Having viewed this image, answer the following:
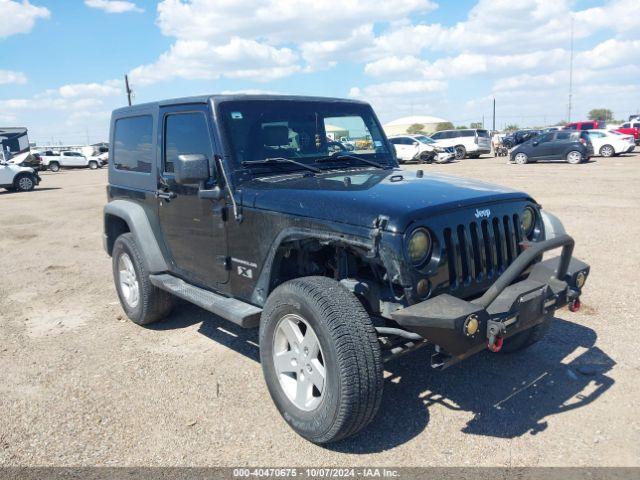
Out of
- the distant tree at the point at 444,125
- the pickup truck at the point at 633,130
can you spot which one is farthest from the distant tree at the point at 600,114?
the pickup truck at the point at 633,130

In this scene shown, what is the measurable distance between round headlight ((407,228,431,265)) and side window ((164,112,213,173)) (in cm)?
179

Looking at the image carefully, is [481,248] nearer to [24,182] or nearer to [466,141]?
[24,182]

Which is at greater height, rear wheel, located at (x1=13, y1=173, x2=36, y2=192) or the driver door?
the driver door

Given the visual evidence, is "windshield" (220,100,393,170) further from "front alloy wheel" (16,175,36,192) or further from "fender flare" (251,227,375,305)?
"front alloy wheel" (16,175,36,192)

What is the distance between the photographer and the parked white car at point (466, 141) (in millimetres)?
30156

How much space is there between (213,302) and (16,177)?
20.7 metres

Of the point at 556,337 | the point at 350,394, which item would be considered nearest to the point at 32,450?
the point at 350,394

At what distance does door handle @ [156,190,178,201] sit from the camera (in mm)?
4553

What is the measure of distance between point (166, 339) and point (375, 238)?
283 cm

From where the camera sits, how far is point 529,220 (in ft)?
12.4

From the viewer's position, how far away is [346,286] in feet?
10.9

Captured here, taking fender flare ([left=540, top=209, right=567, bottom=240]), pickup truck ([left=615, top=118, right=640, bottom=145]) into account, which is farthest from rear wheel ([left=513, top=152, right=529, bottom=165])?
fender flare ([left=540, top=209, right=567, bottom=240])

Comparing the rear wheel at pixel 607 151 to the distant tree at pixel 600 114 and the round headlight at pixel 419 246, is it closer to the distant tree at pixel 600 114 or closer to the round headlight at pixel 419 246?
the round headlight at pixel 419 246

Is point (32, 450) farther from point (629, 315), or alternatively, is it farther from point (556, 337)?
point (629, 315)
